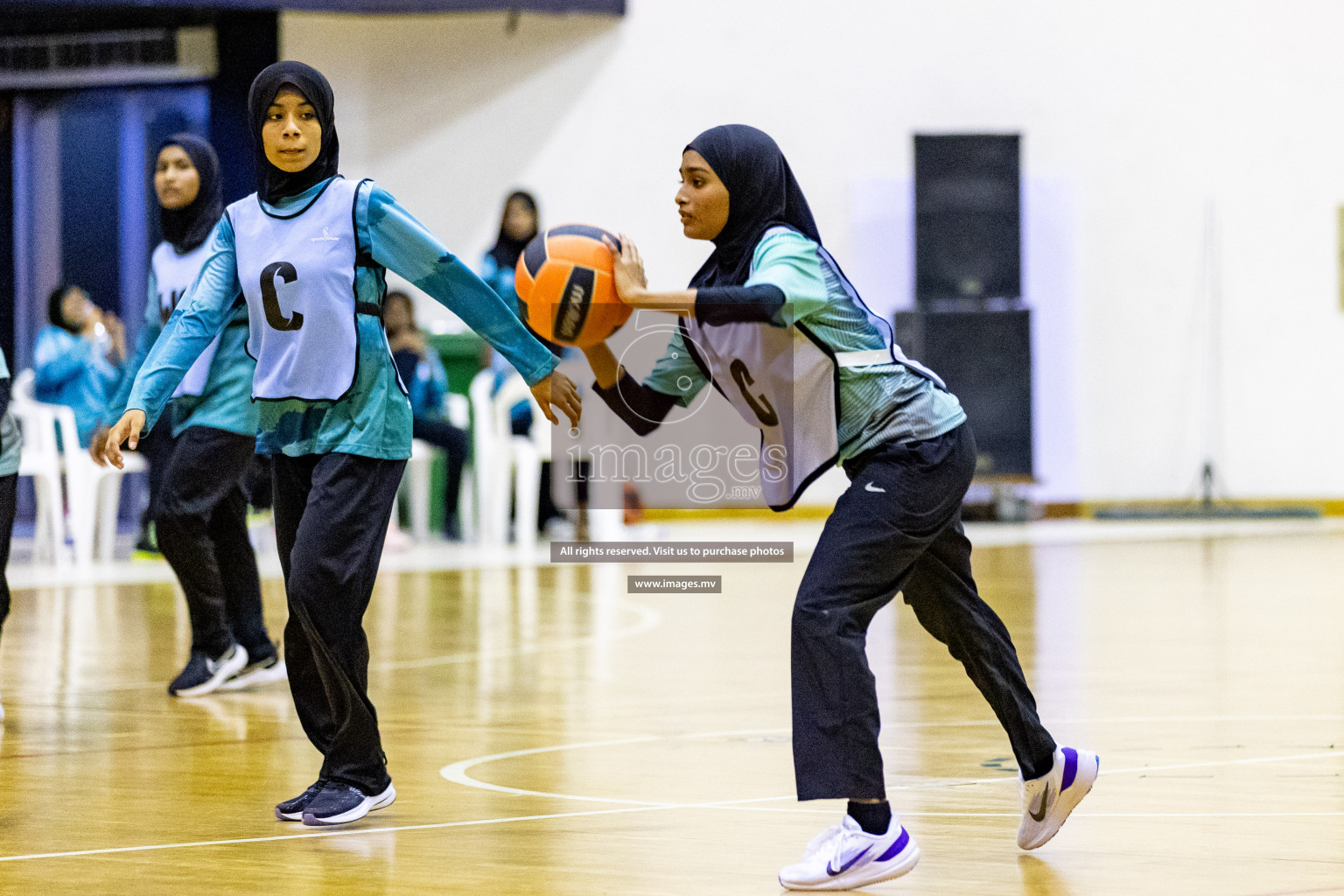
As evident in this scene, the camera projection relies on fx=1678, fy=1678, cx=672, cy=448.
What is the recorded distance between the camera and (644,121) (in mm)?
13367

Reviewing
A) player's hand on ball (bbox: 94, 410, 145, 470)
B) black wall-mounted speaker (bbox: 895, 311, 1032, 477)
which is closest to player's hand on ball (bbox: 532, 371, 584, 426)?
player's hand on ball (bbox: 94, 410, 145, 470)

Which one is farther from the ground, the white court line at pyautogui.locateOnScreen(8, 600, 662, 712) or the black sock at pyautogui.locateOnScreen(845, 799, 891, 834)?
the black sock at pyautogui.locateOnScreen(845, 799, 891, 834)

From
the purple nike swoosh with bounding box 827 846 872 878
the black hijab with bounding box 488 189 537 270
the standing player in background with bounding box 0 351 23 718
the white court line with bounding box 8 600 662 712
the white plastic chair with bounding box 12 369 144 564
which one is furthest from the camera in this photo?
the black hijab with bounding box 488 189 537 270

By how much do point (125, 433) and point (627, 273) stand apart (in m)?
1.17

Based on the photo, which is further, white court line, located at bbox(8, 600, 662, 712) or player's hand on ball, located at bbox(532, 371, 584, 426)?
white court line, located at bbox(8, 600, 662, 712)

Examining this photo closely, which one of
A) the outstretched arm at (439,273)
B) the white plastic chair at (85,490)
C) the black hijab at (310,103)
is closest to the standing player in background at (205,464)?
the black hijab at (310,103)

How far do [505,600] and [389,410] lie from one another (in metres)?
4.46

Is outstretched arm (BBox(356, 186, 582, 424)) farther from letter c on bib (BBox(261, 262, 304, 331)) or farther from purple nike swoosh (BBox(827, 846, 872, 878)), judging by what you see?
purple nike swoosh (BBox(827, 846, 872, 878))

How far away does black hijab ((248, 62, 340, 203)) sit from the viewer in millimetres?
3639

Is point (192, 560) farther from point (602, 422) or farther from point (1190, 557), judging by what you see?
point (1190, 557)

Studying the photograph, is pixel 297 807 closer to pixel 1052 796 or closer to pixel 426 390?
pixel 1052 796

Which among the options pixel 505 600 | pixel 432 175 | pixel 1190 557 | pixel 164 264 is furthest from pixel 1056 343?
Answer: pixel 164 264

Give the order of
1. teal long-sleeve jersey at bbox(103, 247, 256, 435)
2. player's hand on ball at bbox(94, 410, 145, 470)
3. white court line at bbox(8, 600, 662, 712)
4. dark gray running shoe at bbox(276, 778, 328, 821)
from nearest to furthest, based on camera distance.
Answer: player's hand on ball at bbox(94, 410, 145, 470)
dark gray running shoe at bbox(276, 778, 328, 821)
teal long-sleeve jersey at bbox(103, 247, 256, 435)
white court line at bbox(8, 600, 662, 712)

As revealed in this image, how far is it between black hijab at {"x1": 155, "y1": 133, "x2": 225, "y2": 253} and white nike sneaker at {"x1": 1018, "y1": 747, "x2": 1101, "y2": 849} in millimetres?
3427
